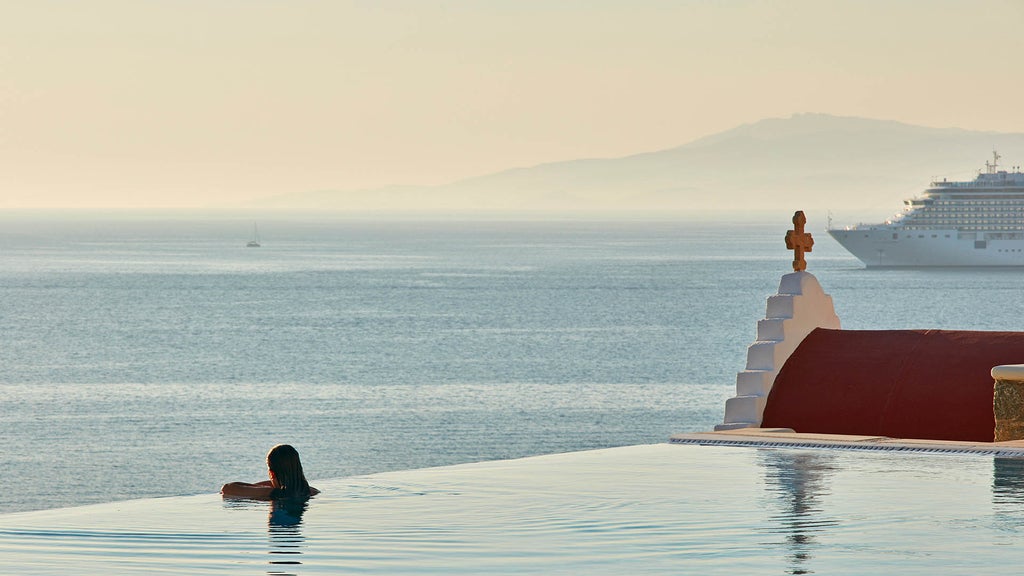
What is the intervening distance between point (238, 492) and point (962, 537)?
5413mm

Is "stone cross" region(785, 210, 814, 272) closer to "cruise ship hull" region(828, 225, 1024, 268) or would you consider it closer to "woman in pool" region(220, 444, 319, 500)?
"woman in pool" region(220, 444, 319, 500)

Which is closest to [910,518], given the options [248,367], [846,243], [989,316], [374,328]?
[248,367]

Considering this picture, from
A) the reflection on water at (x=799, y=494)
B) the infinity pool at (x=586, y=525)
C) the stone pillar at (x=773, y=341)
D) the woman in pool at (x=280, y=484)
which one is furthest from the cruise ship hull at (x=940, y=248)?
the woman in pool at (x=280, y=484)

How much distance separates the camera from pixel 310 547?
10938 mm

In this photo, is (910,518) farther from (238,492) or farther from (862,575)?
(238,492)

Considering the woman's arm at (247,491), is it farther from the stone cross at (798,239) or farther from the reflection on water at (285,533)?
the stone cross at (798,239)

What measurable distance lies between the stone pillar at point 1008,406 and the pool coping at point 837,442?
0.20 meters

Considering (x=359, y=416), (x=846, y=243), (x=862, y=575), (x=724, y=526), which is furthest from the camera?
(x=846, y=243)

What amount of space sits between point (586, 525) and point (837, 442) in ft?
17.3

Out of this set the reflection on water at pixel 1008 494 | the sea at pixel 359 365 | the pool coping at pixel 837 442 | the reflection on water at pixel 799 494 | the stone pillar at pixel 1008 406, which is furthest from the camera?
the sea at pixel 359 365

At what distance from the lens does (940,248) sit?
183125 mm

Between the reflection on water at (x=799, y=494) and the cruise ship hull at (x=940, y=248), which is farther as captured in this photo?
the cruise ship hull at (x=940, y=248)

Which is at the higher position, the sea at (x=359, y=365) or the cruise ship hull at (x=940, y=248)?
the cruise ship hull at (x=940, y=248)

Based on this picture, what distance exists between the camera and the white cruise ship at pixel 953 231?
18312cm
